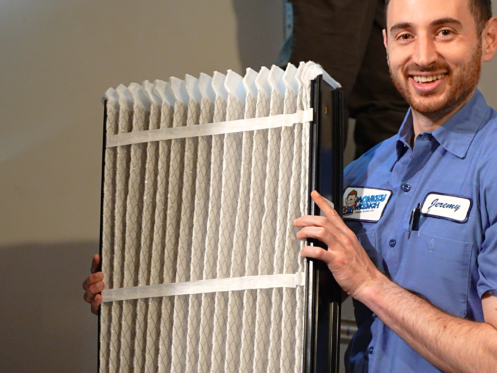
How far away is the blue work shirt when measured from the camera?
1.30 m

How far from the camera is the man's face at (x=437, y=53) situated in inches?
56.0

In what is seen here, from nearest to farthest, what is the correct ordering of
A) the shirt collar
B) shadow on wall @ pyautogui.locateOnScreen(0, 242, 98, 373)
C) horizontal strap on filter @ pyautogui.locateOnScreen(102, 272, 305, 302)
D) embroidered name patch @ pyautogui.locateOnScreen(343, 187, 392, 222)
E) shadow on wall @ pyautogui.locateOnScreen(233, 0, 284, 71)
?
horizontal strap on filter @ pyautogui.locateOnScreen(102, 272, 305, 302) → the shirt collar → embroidered name patch @ pyautogui.locateOnScreen(343, 187, 392, 222) → shadow on wall @ pyautogui.locateOnScreen(0, 242, 98, 373) → shadow on wall @ pyautogui.locateOnScreen(233, 0, 284, 71)

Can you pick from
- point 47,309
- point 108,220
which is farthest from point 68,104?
point 108,220

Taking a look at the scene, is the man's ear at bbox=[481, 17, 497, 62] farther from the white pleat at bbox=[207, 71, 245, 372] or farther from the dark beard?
the white pleat at bbox=[207, 71, 245, 372]

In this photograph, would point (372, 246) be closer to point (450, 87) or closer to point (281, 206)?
point (281, 206)

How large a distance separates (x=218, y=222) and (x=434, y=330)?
19.1 inches

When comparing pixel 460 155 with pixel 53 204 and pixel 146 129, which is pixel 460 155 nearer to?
pixel 146 129

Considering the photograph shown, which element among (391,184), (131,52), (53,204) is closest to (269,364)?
(391,184)

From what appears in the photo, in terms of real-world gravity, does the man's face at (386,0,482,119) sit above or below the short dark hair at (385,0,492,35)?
below

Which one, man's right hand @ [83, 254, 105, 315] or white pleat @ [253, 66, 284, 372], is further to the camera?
man's right hand @ [83, 254, 105, 315]

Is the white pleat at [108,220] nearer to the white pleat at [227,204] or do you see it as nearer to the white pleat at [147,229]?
the white pleat at [147,229]

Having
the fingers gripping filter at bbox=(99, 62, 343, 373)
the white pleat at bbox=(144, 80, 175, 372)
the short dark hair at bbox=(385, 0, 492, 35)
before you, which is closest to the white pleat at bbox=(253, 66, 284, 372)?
the fingers gripping filter at bbox=(99, 62, 343, 373)

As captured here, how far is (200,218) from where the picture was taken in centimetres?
141

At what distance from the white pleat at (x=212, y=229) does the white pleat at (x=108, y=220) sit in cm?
24
